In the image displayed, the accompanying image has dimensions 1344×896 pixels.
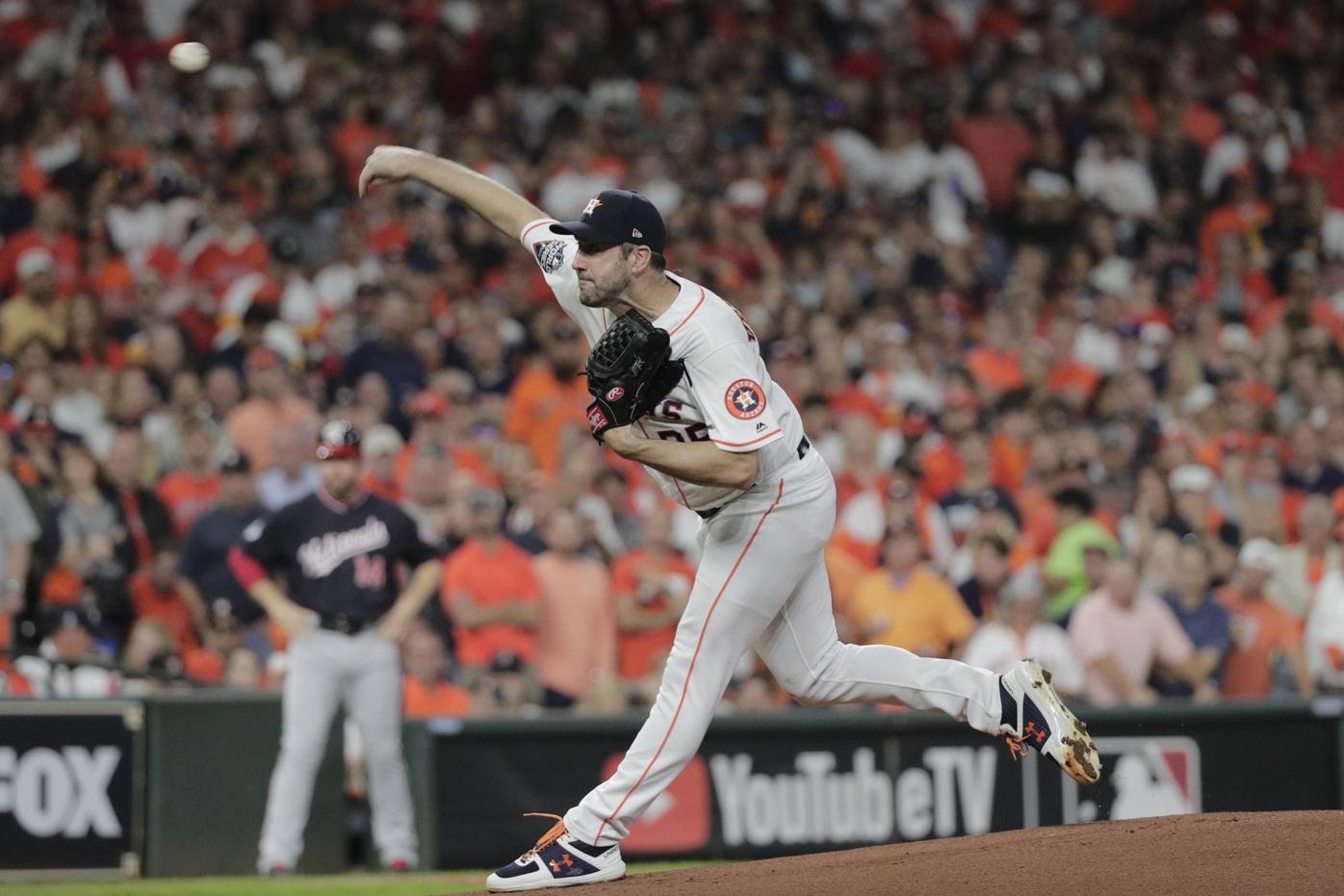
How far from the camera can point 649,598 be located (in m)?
10.8

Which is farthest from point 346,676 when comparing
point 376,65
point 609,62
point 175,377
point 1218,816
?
point 609,62

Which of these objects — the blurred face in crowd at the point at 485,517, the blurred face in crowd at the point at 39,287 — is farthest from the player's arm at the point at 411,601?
the blurred face in crowd at the point at 39,287

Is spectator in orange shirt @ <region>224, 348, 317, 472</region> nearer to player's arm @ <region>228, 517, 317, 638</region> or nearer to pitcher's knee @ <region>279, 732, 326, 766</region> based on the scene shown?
player's arm @ <region>228, 517, 317, 638</region>

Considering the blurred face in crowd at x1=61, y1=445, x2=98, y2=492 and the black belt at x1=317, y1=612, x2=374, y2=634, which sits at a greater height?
the blurred face in crowd at x1=61, y1=445, x2=98, y2=492

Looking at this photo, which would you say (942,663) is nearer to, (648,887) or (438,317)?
(648,887)

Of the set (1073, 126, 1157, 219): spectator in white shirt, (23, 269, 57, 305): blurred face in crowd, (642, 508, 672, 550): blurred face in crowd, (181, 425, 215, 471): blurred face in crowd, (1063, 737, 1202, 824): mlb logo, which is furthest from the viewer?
(1073, 126, 1157, 219): spectator in white shirt

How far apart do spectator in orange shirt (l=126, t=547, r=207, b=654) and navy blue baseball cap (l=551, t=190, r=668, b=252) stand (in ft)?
18.4

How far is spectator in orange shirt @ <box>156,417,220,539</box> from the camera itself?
442 inches

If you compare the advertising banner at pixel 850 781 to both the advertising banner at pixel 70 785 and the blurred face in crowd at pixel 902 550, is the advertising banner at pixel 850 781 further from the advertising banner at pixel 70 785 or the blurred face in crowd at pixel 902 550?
the advertising banner at pixel 70 785

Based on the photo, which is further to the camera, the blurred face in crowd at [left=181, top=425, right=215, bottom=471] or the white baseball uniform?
the blurred face in crowd at [left=181, top=425, right=215, bottom=471]

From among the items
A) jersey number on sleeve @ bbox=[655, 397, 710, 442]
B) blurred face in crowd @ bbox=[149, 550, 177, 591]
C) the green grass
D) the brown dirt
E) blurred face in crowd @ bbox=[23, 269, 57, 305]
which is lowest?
the green grass

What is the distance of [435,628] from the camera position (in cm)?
1054

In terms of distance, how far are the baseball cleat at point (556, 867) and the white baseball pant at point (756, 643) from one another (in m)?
0.04

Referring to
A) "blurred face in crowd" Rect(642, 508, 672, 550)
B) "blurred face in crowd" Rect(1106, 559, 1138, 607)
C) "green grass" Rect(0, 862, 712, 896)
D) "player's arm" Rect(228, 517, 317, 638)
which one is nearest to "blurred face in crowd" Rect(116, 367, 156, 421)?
"player's arm" Rect(228, 517, 317, 638)
